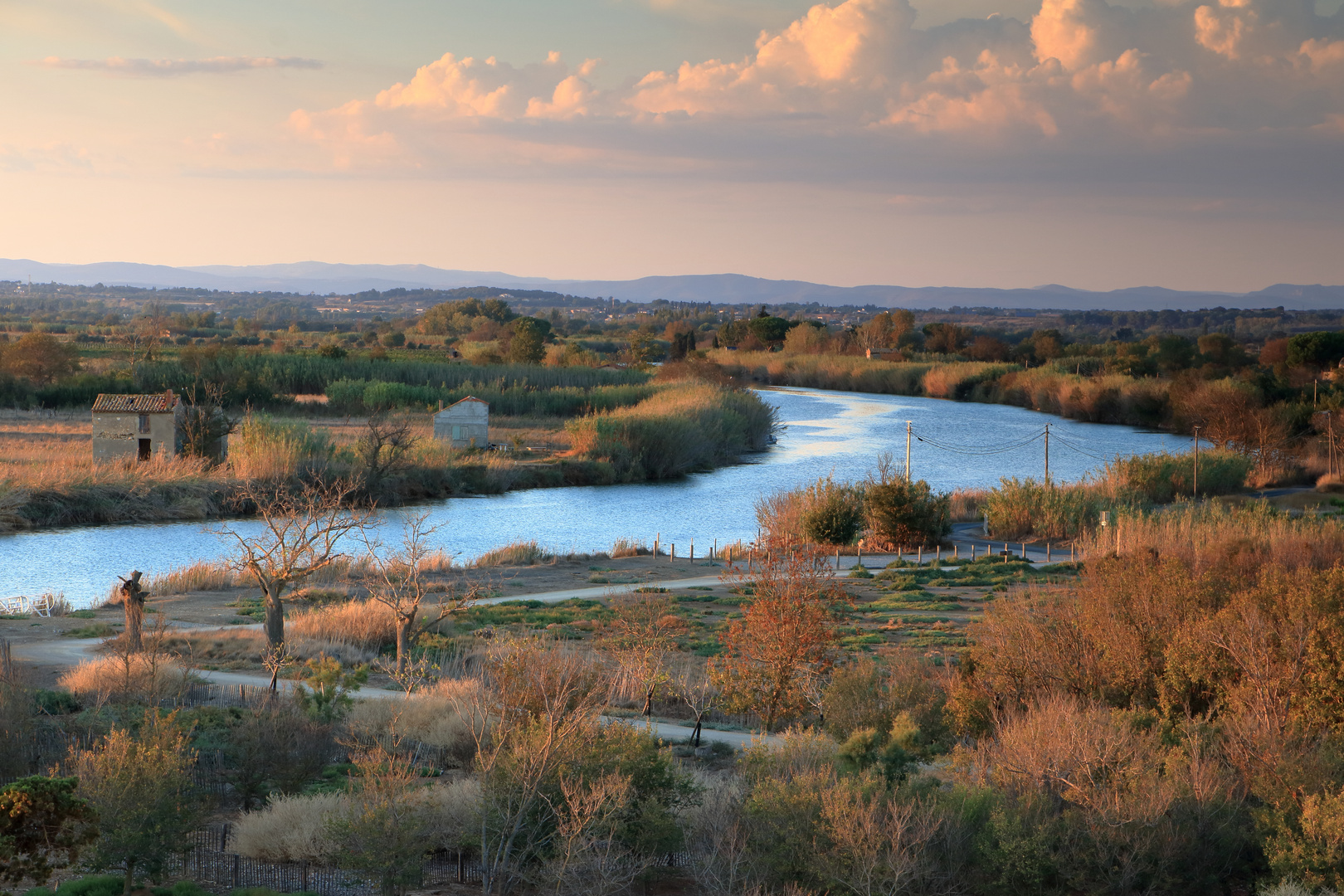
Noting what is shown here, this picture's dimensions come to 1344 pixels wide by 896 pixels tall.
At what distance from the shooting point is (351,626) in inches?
883

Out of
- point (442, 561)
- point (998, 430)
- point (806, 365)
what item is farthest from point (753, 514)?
point (806, 365)

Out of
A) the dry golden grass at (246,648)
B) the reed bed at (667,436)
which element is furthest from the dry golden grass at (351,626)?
the reed bed at (667,436)

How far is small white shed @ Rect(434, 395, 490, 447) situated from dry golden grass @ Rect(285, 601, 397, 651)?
32365 mm

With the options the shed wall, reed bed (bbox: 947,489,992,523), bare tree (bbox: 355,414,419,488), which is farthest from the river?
the shed wall

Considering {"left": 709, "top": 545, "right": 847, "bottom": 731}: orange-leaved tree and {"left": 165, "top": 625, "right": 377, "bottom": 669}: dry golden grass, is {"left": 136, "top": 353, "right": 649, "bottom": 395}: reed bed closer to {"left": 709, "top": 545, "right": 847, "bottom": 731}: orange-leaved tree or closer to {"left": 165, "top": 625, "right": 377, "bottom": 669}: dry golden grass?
{"left": 165, "top": 625, "right": 377, "bottom": 669}: dry golden grass

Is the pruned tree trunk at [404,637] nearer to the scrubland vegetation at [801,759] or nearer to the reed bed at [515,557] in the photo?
the scrubland vegetation at [801,759]

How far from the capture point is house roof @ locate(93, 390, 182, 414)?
45.1 metres

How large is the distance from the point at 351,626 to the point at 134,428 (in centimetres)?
2710

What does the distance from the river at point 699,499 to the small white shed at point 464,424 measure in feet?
17.7

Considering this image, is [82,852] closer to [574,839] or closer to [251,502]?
[574,839]

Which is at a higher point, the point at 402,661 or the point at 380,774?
the point at 380,774

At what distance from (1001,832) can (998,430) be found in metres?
70.1

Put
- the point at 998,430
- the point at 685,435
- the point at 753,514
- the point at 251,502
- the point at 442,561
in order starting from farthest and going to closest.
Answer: the point at 998,430
the point at 685,435
the point at 753,514
the point at 251,502
the point at 442,561

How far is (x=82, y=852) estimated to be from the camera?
37.6 feet
